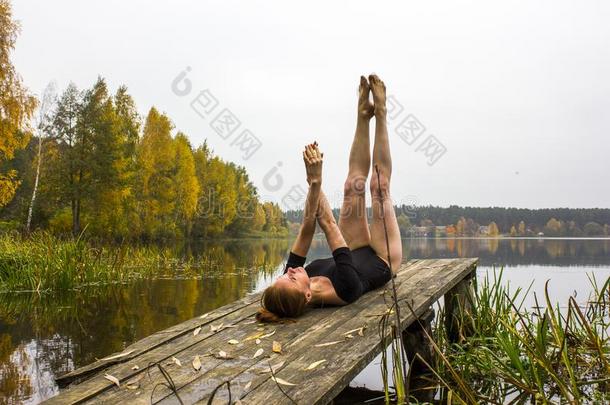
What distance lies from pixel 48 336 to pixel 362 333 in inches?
180

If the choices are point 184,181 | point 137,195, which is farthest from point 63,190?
point 184,181

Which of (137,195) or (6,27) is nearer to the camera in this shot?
(6,27)

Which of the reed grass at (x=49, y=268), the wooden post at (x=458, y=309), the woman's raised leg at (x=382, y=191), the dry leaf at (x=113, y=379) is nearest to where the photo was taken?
the dry leaf at (x=113, y=379)

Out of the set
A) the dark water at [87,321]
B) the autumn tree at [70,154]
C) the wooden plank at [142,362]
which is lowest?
the dark water at [87,321]

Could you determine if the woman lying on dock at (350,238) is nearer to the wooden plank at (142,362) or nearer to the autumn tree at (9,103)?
the wooden plank at (142,362)

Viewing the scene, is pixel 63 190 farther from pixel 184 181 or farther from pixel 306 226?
pixel 306 226

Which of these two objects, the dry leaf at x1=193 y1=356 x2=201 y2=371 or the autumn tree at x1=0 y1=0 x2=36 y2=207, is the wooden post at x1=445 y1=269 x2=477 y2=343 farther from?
the autumn tree at x1=0 y1=0 x2=36 y2=207

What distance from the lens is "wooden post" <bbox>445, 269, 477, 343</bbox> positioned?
532 centimetres

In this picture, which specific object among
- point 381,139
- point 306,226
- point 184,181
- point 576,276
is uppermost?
point 184,181

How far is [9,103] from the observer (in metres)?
19.9

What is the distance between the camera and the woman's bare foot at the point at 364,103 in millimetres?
4758

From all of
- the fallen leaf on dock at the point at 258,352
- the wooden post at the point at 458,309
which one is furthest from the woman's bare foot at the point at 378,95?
the fallen leaf on dock at the point at 258,352

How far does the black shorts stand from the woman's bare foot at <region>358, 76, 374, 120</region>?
4.48 feet

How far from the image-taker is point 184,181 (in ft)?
121
